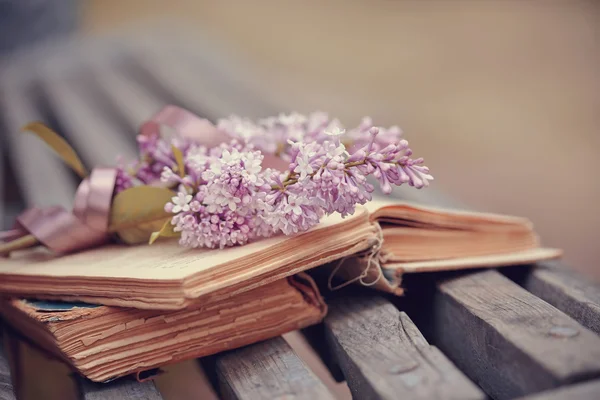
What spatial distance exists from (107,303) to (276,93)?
64.5 inches

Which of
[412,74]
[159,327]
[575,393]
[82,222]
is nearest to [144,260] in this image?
[159,327]

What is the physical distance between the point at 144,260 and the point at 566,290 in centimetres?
64

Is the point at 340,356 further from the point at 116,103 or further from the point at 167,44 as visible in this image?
the point at 167,44

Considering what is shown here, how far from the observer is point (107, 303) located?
84 cm

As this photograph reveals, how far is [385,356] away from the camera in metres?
0.79

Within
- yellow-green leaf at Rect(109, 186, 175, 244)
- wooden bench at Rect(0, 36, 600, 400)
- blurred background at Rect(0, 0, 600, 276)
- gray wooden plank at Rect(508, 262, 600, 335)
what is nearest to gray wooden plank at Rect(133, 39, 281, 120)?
blurred background at Rect(0, 0, 600, 276)

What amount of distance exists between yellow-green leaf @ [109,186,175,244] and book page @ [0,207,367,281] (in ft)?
0.08

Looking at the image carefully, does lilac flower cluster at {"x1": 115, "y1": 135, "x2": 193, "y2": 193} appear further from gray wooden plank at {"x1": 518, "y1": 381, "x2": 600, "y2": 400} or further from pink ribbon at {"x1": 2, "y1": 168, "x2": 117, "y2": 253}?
gray wooden plank at {"x1": 518, "y1": 381, "x2": 600, "y2": 400}

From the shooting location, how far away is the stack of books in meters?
0.82

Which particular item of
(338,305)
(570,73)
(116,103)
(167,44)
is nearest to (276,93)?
(116,103)

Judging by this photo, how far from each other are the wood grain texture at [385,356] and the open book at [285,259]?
0.17 feet

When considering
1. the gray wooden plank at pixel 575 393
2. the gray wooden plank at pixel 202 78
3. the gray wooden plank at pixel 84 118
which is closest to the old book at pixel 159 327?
the gray wooden plank at pixel 575 393

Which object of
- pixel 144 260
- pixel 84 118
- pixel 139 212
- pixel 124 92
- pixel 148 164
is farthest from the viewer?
pixel 124 92

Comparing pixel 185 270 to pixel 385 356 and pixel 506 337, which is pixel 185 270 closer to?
pixel 385 356
